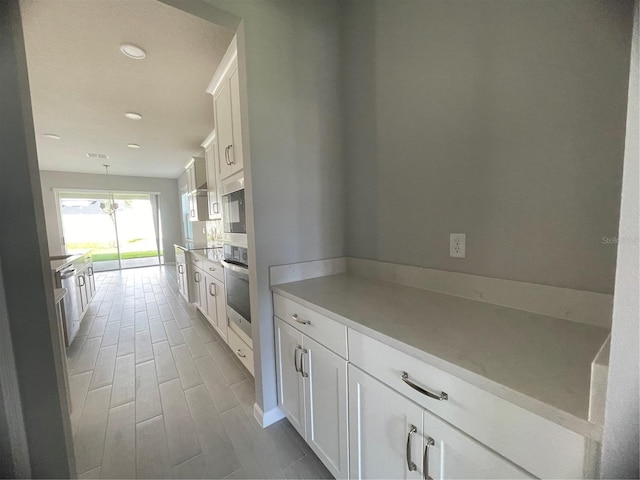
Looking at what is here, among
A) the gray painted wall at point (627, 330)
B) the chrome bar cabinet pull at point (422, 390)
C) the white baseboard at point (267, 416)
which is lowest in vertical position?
the white baseboard at point (267, 416)

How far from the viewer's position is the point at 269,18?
1.42m

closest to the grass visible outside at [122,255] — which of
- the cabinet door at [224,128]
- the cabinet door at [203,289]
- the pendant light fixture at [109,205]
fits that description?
the pendant light fixture at [109,205]

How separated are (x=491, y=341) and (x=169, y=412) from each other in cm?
198

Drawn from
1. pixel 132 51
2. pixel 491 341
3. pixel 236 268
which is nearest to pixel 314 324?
pixel 491 341

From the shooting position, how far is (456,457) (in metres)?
0.68

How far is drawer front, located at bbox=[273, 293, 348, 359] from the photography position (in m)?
1.03

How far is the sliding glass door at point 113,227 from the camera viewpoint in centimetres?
630

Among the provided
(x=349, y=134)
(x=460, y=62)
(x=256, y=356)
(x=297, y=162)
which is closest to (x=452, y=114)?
(x=460, y=62)

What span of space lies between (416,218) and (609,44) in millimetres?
857

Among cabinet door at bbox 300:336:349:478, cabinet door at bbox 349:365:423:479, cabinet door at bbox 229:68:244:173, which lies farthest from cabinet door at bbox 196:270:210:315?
cabinet door at bbox 349:365:423:479

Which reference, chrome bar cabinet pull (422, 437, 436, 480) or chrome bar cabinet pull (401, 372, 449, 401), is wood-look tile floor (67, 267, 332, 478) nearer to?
chrome bar cabinet pull (422, 437, 436, 480)

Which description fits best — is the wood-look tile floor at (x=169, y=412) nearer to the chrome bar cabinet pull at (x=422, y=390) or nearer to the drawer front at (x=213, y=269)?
the drawer front at (x=213, y=269)

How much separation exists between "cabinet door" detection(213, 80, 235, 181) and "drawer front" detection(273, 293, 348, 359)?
3.47 feet

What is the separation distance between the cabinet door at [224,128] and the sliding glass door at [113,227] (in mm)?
5981
